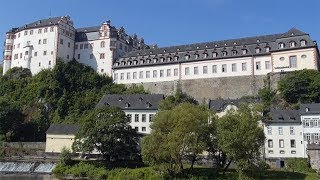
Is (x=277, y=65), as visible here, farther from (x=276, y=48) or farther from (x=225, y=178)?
(x=225, y=178)

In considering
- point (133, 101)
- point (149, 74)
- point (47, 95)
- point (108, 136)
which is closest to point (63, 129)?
point (133, 101)

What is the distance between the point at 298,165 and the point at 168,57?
36.5 metres

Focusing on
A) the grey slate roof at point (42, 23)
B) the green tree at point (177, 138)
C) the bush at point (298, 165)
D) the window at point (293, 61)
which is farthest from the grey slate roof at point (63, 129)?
the window at point (293, 61)

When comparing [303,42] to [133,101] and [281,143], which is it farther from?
[133,101]

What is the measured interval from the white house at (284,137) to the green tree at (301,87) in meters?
8.32

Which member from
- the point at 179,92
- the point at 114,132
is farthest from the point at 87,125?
the point at 179,92

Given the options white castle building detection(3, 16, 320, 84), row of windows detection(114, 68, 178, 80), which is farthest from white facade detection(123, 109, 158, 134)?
row of windows detection(114, 68, 178, 80)

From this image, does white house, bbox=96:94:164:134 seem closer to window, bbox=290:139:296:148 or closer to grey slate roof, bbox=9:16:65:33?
window, bbox=290:139:296:148

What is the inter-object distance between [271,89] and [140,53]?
28071 millimetres

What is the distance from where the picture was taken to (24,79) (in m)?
77.1

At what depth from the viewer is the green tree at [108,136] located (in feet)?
144

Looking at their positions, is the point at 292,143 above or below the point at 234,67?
below

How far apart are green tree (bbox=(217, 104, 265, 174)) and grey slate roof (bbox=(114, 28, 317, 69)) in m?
30.2

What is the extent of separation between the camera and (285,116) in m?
50.4
